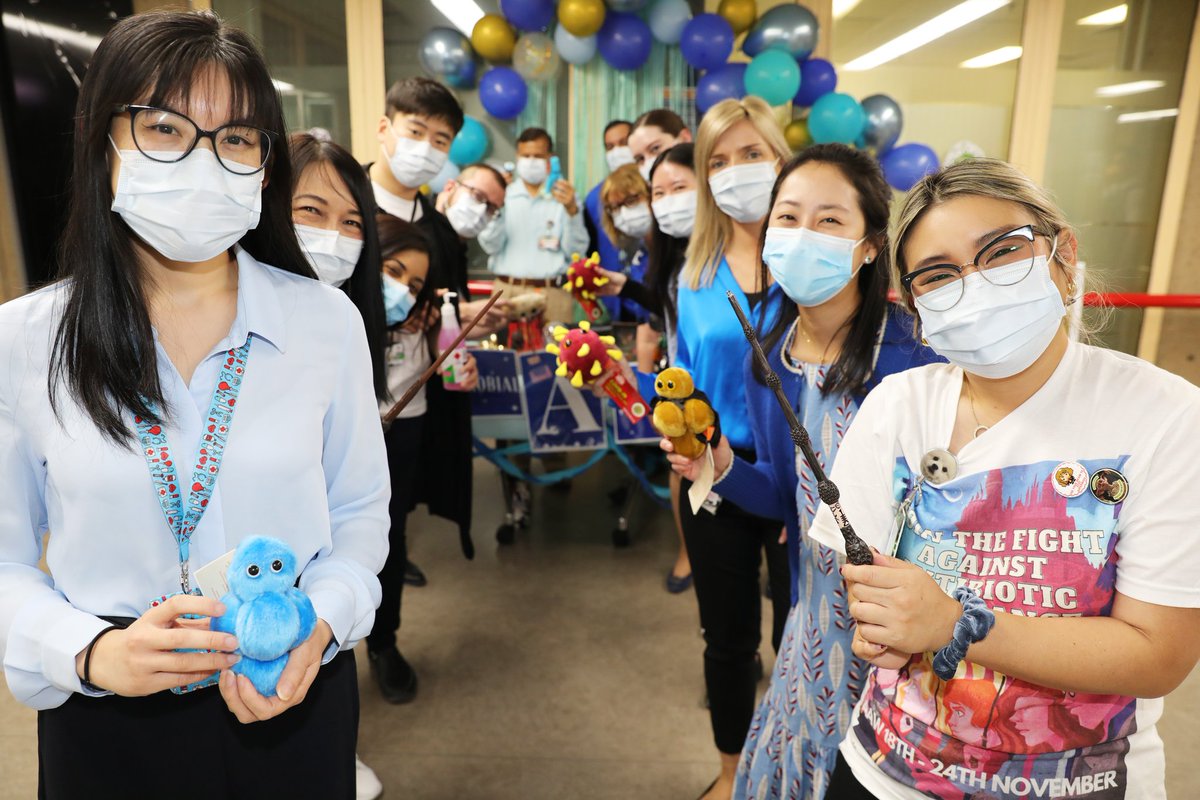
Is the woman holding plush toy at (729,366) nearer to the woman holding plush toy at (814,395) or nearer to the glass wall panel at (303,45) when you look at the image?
the woman holding plush toy at (814,395)

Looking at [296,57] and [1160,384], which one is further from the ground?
[296,57]

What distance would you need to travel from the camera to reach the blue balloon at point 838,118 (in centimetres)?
470

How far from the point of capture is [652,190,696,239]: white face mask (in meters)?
2.41

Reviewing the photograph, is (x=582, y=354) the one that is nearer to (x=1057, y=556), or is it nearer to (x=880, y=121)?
(x=1057, y=556)

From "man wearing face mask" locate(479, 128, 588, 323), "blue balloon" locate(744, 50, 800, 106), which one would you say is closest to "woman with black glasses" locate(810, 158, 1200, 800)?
"man wearing face mask" locate(479, 128, 588, 323)

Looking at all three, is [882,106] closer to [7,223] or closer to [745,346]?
[745,346]

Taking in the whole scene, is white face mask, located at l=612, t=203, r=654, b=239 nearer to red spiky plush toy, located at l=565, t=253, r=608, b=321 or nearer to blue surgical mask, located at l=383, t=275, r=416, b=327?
red spiky plush toy, located at l=565, t=253, r=608, b=321

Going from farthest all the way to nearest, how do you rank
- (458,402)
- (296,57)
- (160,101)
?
(296,57) < (458,402) < (160,101)

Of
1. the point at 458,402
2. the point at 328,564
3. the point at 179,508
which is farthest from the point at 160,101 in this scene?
the point at 458,402

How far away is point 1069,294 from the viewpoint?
1054 mm

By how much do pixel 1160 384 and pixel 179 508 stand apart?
1164 mm

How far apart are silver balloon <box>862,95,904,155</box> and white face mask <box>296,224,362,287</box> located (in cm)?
417

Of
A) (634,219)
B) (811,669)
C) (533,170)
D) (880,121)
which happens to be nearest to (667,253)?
(634,219)

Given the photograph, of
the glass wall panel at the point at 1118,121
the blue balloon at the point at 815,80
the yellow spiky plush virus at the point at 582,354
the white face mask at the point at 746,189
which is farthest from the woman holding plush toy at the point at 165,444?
the glass wall panel at the point at 1118,121
